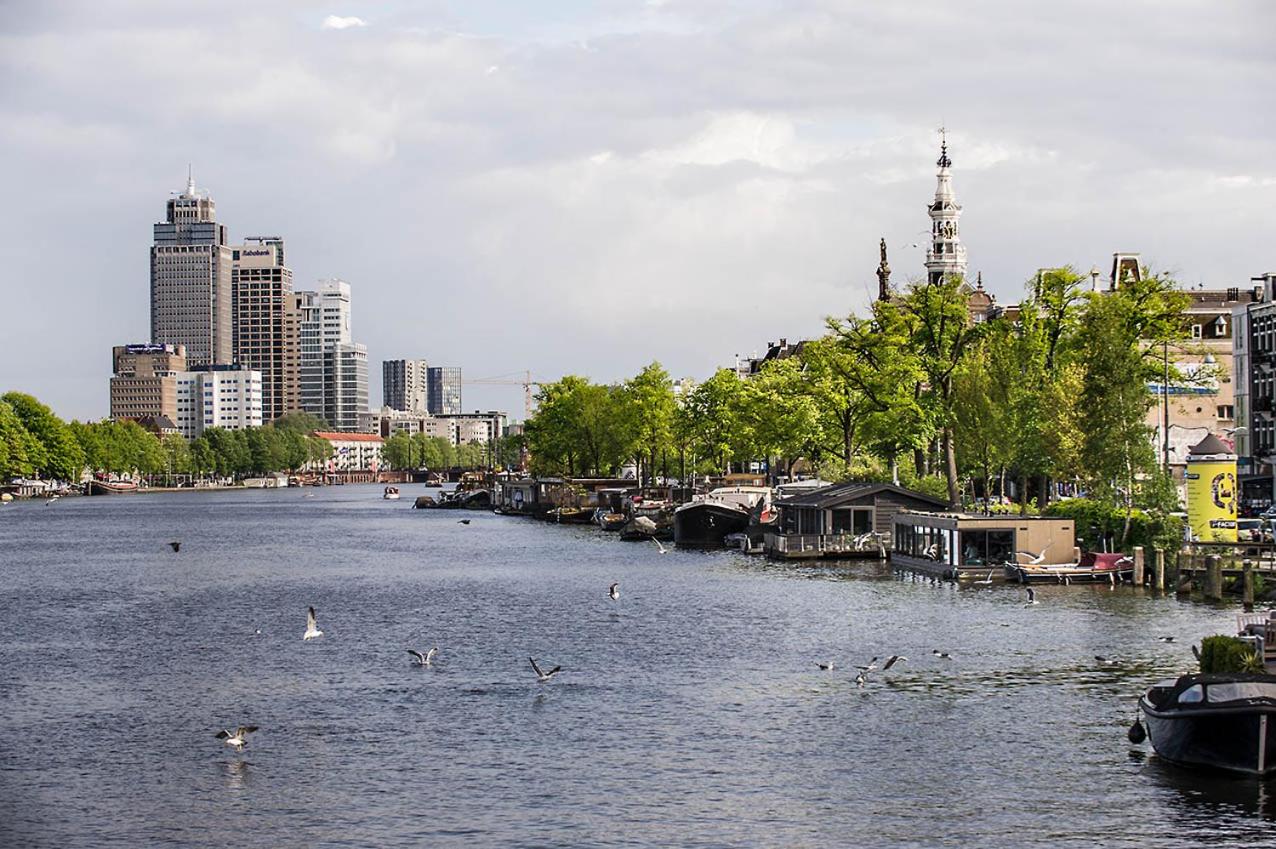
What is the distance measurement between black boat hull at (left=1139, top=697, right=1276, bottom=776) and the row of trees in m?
47.3

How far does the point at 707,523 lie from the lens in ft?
461

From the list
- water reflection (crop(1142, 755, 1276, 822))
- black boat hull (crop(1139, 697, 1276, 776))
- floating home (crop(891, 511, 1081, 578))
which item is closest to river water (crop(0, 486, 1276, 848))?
water reflection (crop(1142, 755, 1276, 822))

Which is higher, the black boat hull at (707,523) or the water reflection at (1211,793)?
the black boat hull at (707,523)

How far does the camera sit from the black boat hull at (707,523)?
140250mm

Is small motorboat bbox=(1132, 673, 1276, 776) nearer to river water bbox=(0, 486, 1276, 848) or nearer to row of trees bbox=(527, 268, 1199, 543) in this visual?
river water bbox=(0, 486, 1276, 848)

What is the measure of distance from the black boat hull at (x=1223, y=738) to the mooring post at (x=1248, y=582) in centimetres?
3289

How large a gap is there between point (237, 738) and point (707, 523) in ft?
302

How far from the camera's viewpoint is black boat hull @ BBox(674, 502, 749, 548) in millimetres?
140250

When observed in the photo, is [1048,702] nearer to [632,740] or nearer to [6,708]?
[632,740]

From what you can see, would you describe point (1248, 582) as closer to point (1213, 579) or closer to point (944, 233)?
point (1213, 579)

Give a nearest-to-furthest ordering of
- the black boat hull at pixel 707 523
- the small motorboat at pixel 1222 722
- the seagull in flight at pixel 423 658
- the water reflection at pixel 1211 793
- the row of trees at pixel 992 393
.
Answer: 1. the water reflection at pixel 1211 793
2. the small motorboat at pixel 1222 722
3. the seagull in flight at pixel 423 658
4. the row of trees at pixel 992 393
5. the black boat hull at pixel 707 523

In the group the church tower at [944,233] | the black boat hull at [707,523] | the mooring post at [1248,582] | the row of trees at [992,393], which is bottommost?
the mooring post at [1248,582]

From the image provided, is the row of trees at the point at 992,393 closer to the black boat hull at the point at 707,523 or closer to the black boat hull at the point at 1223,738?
the black boat hull at the point at 707,523

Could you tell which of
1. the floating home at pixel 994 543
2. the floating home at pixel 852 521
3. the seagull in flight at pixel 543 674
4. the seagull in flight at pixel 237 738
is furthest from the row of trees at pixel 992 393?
the seagull in flight at pixel 237 738
